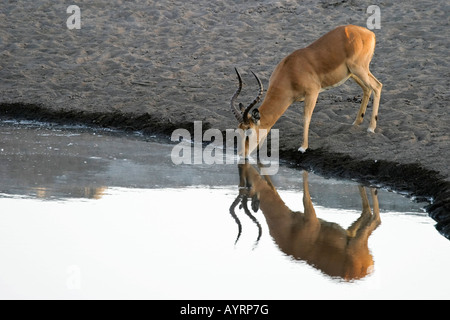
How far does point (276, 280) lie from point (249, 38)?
8211 mm

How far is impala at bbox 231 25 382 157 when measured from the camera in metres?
8.54

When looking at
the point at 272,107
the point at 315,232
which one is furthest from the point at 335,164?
the point at 315,232

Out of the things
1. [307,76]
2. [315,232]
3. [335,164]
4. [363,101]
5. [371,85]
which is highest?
[307,76]

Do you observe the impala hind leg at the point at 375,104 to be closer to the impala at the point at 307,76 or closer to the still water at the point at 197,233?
the impala at the point at 307,76

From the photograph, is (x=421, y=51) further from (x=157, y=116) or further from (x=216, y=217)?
(x=216, y=217)

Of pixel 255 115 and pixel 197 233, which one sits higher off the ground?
pixel 255 115

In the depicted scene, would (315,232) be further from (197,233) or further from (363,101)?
(363,101)

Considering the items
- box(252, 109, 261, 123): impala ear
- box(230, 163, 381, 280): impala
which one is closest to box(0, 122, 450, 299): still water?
box(230, 163, 381, 280): impala

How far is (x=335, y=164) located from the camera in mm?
8297

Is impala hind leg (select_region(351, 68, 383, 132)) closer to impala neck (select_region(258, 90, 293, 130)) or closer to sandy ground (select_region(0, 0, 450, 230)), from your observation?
sandy ground (select_region(0, 0, 450, 230))

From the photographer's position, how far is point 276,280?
517 centimetres

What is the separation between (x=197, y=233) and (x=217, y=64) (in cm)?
607

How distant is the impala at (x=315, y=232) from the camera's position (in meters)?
5.55

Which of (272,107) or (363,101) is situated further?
(363,101)
